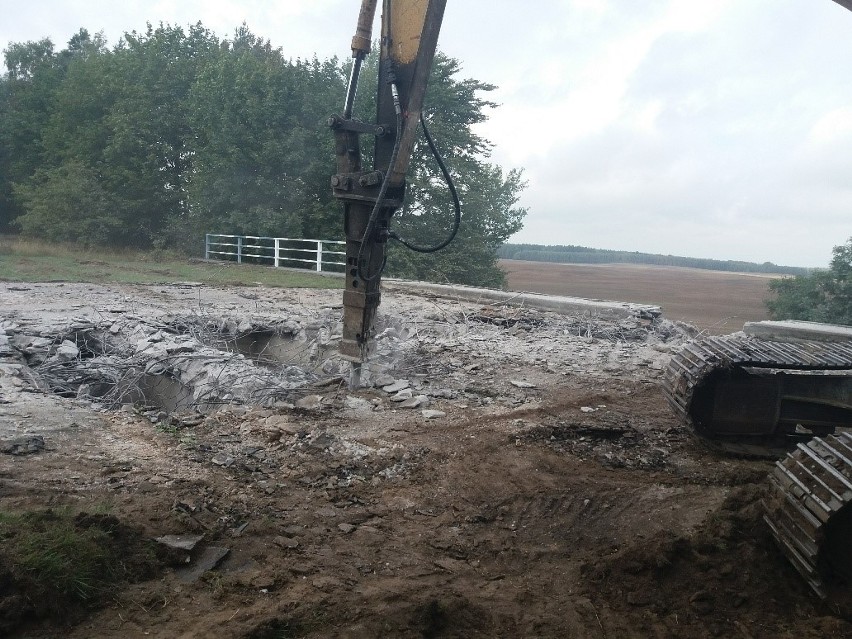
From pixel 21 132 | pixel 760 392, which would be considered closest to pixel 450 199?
pixel 760 392

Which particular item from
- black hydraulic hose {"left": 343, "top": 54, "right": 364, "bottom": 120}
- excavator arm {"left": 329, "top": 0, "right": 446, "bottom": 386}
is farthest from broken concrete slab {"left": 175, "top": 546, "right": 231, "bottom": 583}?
black hydraulic hose {"left": 343, "top": 54, "right": 364, "bottom": 120}

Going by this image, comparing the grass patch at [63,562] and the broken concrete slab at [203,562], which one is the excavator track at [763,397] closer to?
the broken concrete slab at [203,562]

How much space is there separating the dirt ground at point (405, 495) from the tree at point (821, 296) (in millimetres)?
11181

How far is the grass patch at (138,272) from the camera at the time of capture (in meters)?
13.7

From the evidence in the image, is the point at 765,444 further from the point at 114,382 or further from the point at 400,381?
the point at 114,382

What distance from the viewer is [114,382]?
20.0 feet

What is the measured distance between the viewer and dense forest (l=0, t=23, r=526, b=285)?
2261 cm

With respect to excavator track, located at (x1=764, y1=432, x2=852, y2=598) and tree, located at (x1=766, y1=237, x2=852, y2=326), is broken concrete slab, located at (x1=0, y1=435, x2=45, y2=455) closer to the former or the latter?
excavator track, located at (x1=764, y1=432, x2=852, y2=598)

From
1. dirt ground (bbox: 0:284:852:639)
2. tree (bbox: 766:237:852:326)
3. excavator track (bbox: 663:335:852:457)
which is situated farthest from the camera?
tree (bbox: 766:237:852:326)

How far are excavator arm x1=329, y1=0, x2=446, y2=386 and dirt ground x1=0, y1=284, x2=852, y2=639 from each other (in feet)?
3.36

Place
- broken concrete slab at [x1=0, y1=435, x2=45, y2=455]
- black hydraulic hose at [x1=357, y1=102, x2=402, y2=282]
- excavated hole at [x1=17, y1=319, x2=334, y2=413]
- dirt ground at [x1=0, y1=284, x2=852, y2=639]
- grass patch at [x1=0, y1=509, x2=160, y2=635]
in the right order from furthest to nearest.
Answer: excavated hole at [x1=17, y1=319, x2=334, y2=413] → black hydraulic hose at [x1=357, y1=102, x2=402, y2=282] → broken concrete slab at [x1=0, y1=435, x2=45, y2=455] → dirt ground at [x1=0, y1=284, x2=852, y2=639] → grass patch at [x1=0, y1=509, x2=160, y2=635]

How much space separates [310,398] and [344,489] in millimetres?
1784

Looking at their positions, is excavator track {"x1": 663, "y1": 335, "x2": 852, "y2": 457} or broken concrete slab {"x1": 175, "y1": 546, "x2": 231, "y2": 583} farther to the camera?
excavator track {"x1": 663, "y1": 335, "x2": 852, "y2": 457}

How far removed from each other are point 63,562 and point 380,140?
11.8 ft
